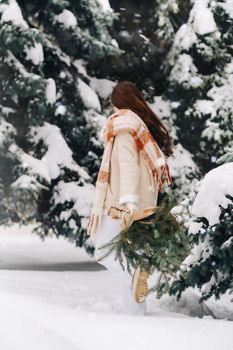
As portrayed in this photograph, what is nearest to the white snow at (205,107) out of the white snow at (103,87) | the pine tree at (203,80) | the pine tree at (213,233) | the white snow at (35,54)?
the pine tree at (203,80)

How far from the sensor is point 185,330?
397 centimetres

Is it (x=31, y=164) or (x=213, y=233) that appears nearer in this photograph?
(x=213, y=233)

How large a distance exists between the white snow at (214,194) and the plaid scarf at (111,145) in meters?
0.41

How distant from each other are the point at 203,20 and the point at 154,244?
6.76 meters

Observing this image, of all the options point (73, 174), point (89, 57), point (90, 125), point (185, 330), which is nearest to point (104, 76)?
point (89, 57)

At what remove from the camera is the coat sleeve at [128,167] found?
186 inches

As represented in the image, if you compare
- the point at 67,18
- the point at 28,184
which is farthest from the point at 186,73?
the point at 28,184

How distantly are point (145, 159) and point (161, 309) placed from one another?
142 cm

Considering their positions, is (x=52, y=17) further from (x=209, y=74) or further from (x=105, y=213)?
(x=105, y=213)

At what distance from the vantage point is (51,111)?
9.84 metres

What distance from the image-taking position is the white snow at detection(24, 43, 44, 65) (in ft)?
31.1

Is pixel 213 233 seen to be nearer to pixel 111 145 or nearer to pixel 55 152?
pixel 111 145

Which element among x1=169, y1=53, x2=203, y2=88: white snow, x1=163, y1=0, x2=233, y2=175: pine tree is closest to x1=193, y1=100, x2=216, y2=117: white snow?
x1=163, y1=0, x2=233, y2=175: pine tree

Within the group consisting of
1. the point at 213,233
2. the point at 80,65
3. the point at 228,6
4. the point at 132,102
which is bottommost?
the point at 80,65
